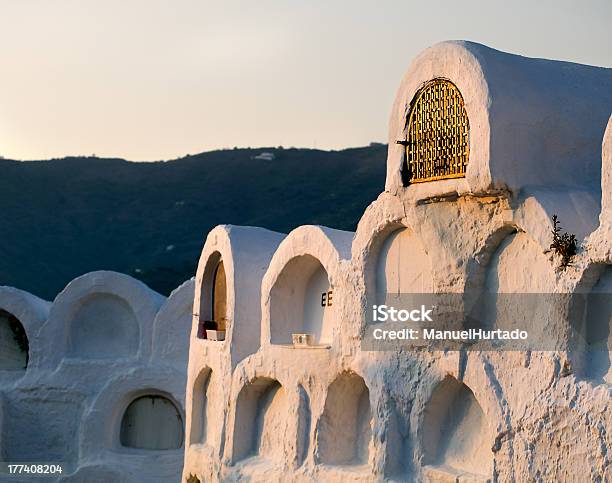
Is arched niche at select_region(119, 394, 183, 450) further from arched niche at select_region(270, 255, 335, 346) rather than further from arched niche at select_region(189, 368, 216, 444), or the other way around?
arched niche at select_region(270, 255, 335, 346)

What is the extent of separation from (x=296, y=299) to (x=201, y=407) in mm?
3237

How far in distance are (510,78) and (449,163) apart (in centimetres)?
96

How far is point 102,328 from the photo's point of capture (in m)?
20.9

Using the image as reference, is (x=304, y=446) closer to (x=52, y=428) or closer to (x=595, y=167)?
(x=595, y=167)

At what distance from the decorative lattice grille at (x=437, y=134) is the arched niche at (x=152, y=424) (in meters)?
10.2

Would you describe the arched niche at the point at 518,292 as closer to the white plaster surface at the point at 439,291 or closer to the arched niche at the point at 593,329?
the white plaster surface at the point at 439,291

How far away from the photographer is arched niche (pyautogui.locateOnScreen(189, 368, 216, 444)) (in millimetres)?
16266

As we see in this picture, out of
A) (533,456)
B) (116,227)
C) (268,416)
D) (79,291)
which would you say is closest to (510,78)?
(533,456)

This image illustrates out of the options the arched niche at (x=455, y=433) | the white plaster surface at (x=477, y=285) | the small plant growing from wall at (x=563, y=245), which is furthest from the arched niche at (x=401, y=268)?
the small plant growing from wall at (x=563, y=245)

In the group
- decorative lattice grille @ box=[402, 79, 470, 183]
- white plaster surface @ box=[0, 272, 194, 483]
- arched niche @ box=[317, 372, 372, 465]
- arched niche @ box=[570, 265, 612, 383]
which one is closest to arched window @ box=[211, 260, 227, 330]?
arched niche @ box=[317, 372, 372, 465]

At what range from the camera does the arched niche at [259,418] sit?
1406 centimetres

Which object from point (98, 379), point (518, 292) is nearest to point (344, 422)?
point (518, 292)

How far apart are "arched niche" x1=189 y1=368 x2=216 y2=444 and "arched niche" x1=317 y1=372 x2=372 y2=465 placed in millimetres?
3742

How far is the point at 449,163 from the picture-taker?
10.6m
